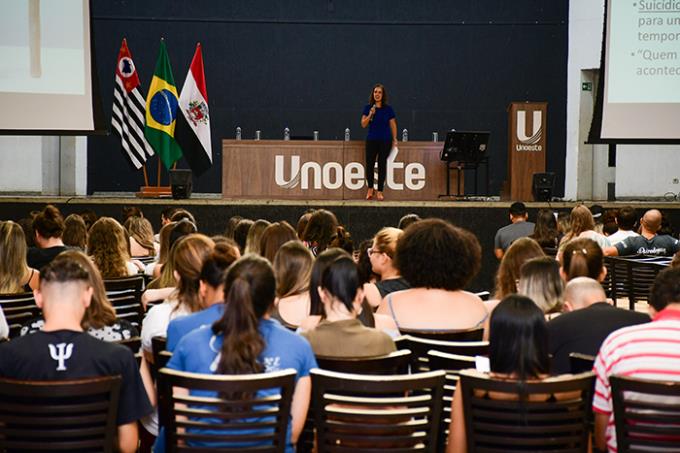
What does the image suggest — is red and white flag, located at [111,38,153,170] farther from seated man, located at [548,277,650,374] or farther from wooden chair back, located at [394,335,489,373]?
seated man, located at [548,277,650,374]

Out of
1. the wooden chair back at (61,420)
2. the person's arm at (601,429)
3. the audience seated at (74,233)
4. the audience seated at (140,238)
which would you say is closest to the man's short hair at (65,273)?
the wooden chair back at (61,420)

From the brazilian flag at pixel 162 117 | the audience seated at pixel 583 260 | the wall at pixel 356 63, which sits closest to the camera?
the audience seated at pixel 583 260

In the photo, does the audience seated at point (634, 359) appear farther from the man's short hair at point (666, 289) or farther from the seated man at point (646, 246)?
the seated man at point (646, 246)

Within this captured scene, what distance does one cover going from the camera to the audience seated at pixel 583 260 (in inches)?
173

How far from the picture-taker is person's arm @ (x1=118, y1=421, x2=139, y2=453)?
2.92 meters

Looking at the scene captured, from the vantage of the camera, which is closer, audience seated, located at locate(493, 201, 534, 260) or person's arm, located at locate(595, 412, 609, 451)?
person's arm, located at locate(595, 412, 609, 451)

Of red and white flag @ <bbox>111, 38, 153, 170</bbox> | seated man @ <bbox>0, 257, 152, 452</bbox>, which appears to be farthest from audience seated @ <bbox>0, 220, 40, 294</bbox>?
red and white flag @ <bbox>111, 38, 153, 170</bbox>

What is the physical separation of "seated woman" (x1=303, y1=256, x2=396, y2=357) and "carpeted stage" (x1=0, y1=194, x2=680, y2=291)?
815cm

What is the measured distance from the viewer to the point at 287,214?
11.6 m

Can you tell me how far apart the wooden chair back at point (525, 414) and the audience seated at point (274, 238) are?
2.49 metres

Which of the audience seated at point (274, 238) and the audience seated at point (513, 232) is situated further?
the audience seated at point (513, 232)

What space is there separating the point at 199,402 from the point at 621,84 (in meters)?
7.80

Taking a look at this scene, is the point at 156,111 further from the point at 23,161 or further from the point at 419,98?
the point at 419,98

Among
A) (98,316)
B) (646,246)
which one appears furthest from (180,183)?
(98,316)
